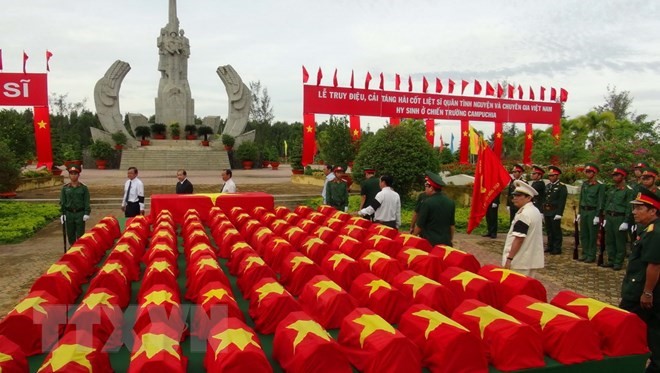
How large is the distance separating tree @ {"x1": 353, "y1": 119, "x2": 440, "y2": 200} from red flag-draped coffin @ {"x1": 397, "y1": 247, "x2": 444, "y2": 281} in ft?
25.1

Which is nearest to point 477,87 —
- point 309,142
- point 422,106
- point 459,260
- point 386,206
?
point 422,106

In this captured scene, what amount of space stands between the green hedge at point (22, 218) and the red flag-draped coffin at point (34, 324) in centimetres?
703

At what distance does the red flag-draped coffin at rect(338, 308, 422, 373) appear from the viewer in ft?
8.29

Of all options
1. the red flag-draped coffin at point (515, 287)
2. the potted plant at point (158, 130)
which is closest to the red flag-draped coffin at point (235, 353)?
the red flag-draped coffin at point (515, 287)

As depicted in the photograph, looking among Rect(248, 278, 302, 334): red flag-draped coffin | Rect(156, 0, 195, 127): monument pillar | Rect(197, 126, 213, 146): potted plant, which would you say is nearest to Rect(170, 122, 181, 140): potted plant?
Rect(156, 0, 195, 127): monument pillar

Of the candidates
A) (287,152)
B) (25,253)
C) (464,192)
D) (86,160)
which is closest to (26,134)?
(25,253)

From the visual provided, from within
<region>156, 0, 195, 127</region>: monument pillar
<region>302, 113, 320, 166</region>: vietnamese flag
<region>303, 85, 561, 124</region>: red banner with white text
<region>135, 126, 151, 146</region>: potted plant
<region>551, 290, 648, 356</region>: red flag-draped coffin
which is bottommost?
<region>551, 290, 648, 356</region>: red flag-draped coffin

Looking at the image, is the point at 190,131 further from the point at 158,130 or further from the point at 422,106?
the point at 422,106

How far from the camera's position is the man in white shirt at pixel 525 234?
4227mm

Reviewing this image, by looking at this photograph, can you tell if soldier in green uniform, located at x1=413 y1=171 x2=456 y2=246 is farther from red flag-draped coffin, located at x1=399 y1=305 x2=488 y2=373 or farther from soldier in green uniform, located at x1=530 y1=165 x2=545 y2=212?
soldier in green uniform, located at x1=530 y1=165 x2=545 y2=212

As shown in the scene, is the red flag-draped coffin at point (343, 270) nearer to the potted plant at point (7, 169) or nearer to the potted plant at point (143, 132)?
the potted plant at point (7, 169)

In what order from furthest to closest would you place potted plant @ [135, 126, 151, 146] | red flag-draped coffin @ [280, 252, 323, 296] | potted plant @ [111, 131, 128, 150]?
1. potted plant @ [135, 126, 151, 146]
2. potted plant @ [111, 131, 128, 150]
3. red flag-draped coffin @ [280, 252, 323, 296]

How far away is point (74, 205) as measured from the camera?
7.52m

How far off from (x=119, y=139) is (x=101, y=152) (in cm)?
145
